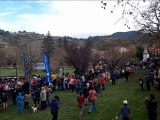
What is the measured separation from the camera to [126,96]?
2791 cm

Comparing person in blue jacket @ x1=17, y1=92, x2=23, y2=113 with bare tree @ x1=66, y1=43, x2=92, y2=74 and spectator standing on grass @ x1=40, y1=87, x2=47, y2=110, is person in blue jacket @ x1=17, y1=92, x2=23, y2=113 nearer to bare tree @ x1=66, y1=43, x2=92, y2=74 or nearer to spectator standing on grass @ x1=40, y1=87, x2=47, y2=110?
spectator standing on grass @ x1=40, y1=87, x2=47, y2=110

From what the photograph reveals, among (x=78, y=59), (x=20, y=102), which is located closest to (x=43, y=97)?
(x=20, y=102)

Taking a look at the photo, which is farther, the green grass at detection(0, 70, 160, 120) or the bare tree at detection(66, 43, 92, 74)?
the bare tree at detection(66, 43, 92, 74)

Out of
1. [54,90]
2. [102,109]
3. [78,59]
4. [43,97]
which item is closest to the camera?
[102,109]

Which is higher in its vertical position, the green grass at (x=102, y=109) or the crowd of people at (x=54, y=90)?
the crowd of people at (x=54, y=90)

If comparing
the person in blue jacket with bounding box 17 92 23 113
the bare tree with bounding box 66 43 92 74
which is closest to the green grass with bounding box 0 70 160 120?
the person in blue jacket with bounding box 17 92 23 113

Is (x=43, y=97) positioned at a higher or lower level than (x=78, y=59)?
lower

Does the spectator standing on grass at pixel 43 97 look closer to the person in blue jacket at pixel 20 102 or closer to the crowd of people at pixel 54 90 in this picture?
the crowd of people at pixel 54 90

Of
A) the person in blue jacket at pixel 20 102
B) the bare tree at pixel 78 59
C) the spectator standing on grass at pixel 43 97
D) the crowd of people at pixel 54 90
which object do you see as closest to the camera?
the crowd of people at pixel 54 90

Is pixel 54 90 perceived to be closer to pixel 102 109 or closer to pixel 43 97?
pixel 43 97

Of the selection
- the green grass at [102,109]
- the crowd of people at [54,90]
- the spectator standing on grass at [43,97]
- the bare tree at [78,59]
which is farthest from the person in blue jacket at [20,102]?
the bare tree at [78,59]

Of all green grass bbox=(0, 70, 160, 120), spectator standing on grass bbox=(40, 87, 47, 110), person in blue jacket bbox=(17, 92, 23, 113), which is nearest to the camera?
green grass bbox=(0, 70, 160, 120)

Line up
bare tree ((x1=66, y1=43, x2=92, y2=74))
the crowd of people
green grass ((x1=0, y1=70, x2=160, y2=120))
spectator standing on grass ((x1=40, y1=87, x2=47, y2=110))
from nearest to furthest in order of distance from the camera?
green grass ((x1=0, y1=70, x2=160, y2=120)) → the crowd of people → spectator standing on grass ((x1=40, y1=87, x2=47, y2=110)) → bare tree ((x1=66, y1=43, x2=92, y2=74))

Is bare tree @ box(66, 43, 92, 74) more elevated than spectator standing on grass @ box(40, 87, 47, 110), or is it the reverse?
bare tree @ box(66, 43, 92, 74)
